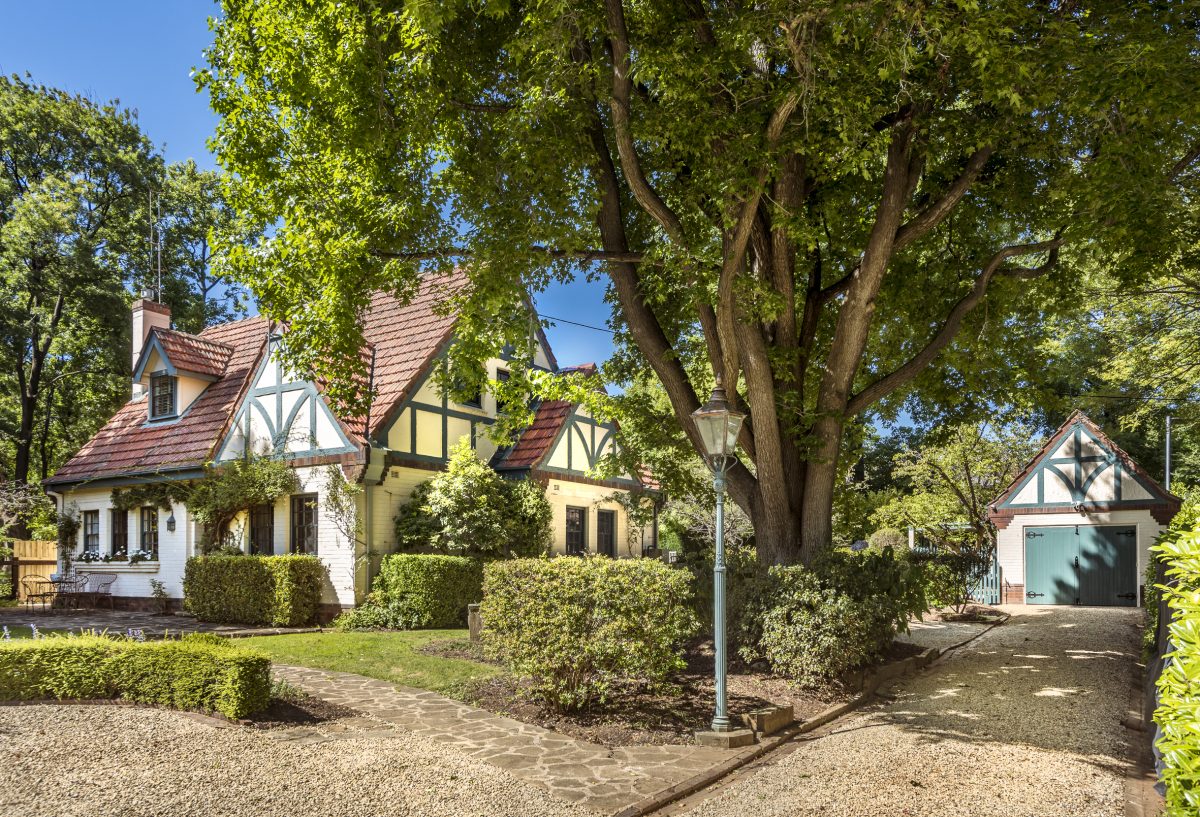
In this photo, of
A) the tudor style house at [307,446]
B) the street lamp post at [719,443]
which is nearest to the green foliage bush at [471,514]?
the tudor style house at [307,446]

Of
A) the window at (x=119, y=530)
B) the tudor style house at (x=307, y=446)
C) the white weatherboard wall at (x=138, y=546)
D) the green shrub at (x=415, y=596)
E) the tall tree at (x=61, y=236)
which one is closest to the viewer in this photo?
the green shrub at (x=415, y=596)

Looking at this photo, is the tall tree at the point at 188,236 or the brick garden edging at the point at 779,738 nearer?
the brick garden edging at the point at 779,738

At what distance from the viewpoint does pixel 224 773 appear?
6270mm

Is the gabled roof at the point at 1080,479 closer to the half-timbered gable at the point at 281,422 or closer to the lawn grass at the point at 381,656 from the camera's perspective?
the lawn grass at the point at 381,656

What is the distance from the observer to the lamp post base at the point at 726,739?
25.7 ft

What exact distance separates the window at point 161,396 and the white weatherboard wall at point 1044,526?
921 inches

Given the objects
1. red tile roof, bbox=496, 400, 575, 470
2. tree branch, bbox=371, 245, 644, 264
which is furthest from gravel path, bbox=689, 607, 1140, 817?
red tile roof, bbox=496, 400, 575, 470

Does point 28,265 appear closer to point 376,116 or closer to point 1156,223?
point 376,116

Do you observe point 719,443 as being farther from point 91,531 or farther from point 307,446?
point 91,531

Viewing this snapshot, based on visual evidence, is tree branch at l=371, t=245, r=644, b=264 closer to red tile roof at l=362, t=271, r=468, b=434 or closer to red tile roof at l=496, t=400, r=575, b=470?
red tile roof at l=362, t=271, r=468, b=434

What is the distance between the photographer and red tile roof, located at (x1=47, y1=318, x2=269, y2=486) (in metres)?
18.5

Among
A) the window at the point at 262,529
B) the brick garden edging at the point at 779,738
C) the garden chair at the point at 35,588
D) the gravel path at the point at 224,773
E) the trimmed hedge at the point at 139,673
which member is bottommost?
the garden chair at the point at 35,588

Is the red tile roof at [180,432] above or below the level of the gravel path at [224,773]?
above

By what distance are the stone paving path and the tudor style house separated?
23.0 feet
